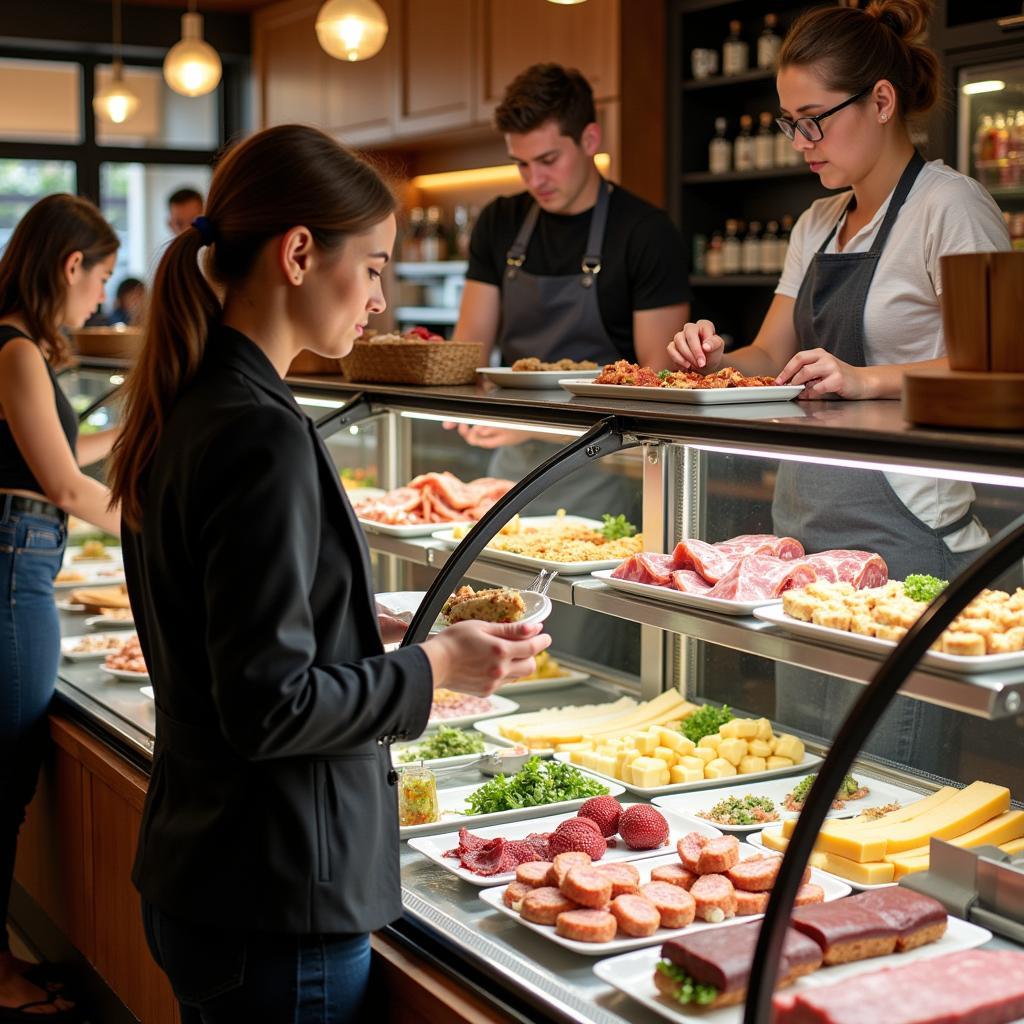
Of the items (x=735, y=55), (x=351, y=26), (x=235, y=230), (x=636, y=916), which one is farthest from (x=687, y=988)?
(x=735, y=55)

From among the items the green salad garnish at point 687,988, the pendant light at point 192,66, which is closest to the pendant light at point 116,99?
the pendant light at point 192,66

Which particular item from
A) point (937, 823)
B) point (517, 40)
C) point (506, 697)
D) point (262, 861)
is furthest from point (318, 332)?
point (517, 40)

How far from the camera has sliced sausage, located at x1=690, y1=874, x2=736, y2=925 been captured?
1.99m

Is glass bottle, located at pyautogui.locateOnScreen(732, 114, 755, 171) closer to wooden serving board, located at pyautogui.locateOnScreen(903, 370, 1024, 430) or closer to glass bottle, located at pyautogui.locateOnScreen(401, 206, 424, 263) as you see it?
glass bottle, located at pyautogui.locateOnScreen(401, 206, 424, 263)

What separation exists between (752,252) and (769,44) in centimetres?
85

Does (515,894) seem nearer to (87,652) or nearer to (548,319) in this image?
(87,652)

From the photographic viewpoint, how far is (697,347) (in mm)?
2467

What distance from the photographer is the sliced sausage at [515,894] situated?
204 cm

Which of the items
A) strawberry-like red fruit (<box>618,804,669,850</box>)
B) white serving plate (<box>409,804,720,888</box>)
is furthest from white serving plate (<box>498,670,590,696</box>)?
strawberry-like red fruit (<box>618,804,669,850</box>)

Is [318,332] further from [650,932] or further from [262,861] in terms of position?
[650,932]

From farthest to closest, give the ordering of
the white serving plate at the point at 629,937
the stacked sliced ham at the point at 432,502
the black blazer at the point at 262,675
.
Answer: the stacked sliced ham at the point at 432,502
the white serving plate at the point at 629,937
the black blazer at the point at 262,675

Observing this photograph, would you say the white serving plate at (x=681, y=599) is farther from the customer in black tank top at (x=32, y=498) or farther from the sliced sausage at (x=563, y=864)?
the customer in black tank top at (x=32, y=498)

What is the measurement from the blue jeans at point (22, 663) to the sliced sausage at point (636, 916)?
1.91m

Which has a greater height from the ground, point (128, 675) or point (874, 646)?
point (874, 646)
